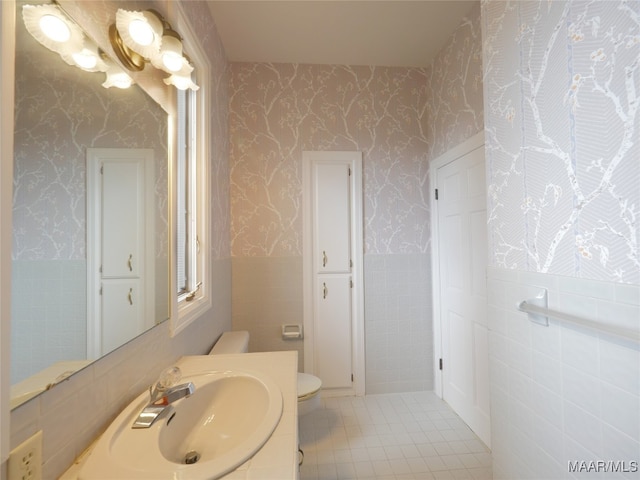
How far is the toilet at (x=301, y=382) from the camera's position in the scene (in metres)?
1.56

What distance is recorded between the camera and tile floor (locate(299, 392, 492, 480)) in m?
1.54

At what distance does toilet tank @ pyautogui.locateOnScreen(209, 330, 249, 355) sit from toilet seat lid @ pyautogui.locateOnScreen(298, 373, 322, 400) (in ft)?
1.34

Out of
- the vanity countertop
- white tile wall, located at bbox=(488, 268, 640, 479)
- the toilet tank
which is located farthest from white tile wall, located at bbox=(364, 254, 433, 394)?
the vanity countertop

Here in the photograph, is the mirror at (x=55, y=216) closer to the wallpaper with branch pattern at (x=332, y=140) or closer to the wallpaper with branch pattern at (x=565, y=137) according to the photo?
the wallpaper with branch pattern at (x=565, y=137)

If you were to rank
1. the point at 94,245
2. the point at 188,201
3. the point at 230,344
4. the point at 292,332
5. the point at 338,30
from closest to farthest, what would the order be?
the point at 94,245
the point at 188,201
the point at 230,344
the point at 338,30
the point at 292,332

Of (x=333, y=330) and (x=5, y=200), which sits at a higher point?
(x=5, y=200)

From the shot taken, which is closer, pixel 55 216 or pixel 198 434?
pixel 55 216

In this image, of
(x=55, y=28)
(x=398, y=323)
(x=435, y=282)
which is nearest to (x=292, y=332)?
(x=398, y=323)

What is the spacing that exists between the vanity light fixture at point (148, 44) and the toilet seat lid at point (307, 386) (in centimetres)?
162

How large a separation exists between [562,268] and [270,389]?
3.23 ft

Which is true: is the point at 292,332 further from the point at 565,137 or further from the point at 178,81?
the point at 565,137

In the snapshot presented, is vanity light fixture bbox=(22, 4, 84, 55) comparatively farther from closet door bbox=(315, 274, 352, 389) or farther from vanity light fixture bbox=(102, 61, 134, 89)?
closet door bbox=(315, 274, 352, 389)

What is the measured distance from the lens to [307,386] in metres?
1.67

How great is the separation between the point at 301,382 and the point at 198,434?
3.03 ft
